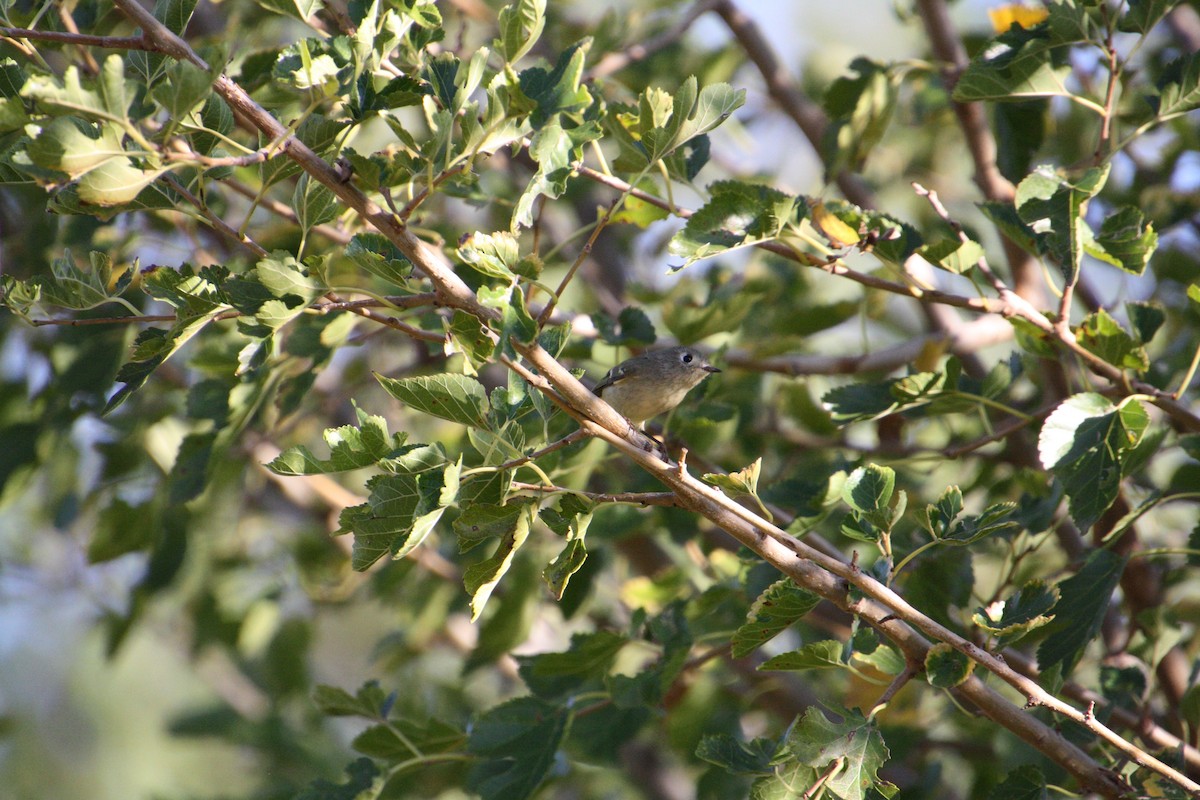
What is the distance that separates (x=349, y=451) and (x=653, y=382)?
5.00ft

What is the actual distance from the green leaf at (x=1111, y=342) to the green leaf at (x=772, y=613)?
78 cm

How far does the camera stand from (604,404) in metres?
1.56

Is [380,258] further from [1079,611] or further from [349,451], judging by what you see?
[1079,611]

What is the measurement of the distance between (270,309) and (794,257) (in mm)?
1039

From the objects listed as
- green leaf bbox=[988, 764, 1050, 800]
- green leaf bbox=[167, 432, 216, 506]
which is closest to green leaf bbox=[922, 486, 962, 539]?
green leaf bbox=[988, 764, 1050, 800]

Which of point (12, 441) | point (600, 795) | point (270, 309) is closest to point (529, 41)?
point (270, 309)

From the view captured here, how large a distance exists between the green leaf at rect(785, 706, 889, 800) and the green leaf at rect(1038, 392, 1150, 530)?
0.55 metres

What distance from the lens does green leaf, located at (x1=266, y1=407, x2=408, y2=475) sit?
148cm

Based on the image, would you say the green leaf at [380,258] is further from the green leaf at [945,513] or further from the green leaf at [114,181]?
the green leaf at [945,513]

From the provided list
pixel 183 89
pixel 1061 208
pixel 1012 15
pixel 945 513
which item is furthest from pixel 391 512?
pixel 1012 15

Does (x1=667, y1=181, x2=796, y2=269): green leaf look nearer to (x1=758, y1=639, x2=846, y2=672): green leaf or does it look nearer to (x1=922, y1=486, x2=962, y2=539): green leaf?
(x1=922, y1=486, x2=962, y2=539): green leaf

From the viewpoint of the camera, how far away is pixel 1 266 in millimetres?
3406

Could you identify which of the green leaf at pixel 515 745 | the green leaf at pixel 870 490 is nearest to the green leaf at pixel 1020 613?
the green leaf at pixel 870 490

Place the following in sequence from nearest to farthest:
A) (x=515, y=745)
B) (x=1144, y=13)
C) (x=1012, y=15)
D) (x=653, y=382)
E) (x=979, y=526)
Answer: (x=979, y=526), (x=1144, y=13), (x=515, y=745), (x=1012, y=15), (x=653, y=382)
